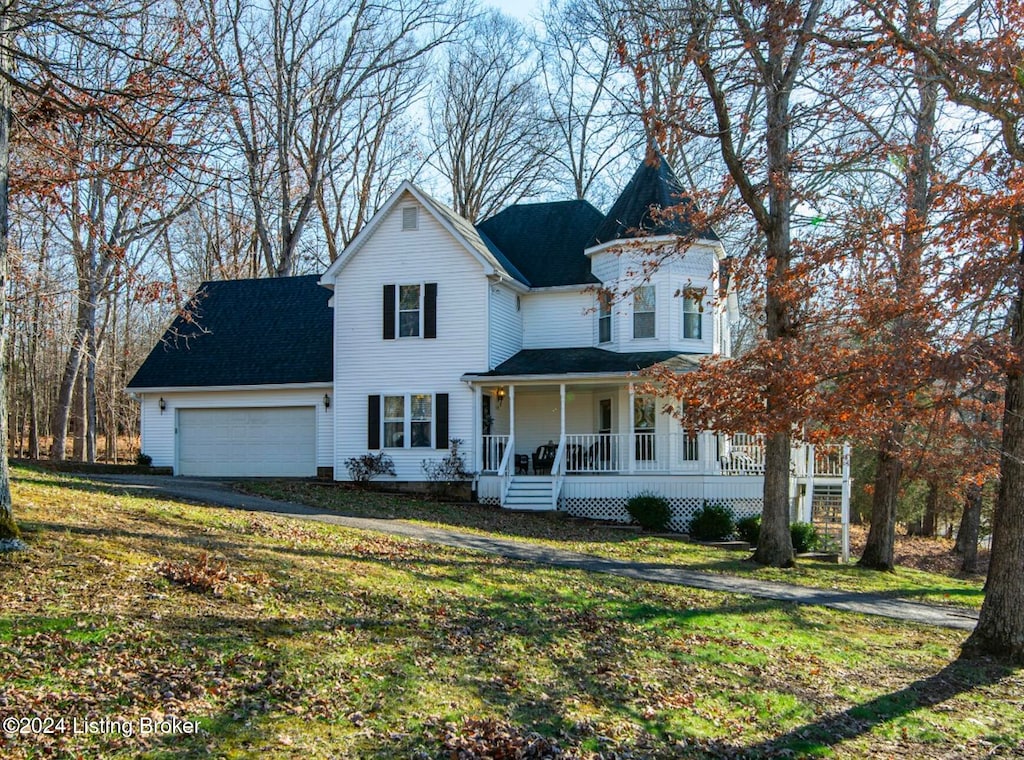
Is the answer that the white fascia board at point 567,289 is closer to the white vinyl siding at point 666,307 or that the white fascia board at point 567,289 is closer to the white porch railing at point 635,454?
the white vinyl siding at point 666,307

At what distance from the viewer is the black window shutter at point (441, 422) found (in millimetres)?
21938

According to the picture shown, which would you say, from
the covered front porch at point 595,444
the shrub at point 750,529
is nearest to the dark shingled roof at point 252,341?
the covered front porch at point 595,444

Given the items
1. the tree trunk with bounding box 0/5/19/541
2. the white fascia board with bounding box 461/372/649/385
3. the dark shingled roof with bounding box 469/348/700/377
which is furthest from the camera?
the dark shingled roof with bounding box 469/348/700/377

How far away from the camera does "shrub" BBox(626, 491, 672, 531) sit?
63.4 feet

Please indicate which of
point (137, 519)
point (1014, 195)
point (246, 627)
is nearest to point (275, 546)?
point (137, 519)

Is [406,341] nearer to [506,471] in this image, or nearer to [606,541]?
[506,471]

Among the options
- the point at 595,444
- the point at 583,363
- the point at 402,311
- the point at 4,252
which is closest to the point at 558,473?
the point at 595,444

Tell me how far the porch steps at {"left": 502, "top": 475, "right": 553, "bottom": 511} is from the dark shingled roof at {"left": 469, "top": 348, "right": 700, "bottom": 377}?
8.46ft

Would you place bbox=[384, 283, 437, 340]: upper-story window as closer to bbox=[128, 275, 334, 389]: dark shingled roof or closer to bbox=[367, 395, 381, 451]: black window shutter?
bbox=[367, 395, 381, 451]: black window shutter

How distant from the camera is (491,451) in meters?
21.9

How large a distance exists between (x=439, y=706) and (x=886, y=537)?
1429 centimetres

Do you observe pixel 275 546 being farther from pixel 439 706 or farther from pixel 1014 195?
pixel 1014 195

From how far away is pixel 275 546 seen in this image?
10.7 m

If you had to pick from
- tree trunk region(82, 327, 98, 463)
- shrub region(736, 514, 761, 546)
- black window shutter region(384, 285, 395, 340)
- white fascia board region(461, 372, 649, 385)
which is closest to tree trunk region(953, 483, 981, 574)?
shrub region(736, 514, 761, 546)
